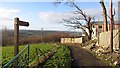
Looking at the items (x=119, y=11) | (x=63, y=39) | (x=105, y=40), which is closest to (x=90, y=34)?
(x=63, y=39)

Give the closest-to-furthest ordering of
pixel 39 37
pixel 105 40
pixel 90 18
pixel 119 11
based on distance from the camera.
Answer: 1. pixel 119 11
2. pixel 105 40
3. pixel 90 18
4. pixel 39 37

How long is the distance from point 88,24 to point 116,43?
3371cm

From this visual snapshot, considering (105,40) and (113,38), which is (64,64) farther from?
(105,40)

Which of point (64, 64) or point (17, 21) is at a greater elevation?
point (17, 21)

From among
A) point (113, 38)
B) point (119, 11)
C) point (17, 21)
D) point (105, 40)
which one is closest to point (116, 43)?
point (113, 38)

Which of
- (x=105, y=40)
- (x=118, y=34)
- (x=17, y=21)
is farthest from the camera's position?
(x=105, y=40)

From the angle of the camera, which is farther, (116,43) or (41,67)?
(116,43)

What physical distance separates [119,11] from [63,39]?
42734 mm

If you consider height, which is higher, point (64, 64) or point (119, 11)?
point (119, 11)

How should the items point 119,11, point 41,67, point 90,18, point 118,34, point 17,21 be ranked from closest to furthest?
1. point 17,21
2. point 41,67
3. point 118,34
4. point 119,11
5. point 90,18

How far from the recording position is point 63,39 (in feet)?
215

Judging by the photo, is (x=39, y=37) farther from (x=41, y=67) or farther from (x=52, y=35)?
(x=41, y=67)

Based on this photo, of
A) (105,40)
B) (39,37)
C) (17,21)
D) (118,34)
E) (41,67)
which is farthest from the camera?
(39,37)

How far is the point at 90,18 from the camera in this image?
55219mm
